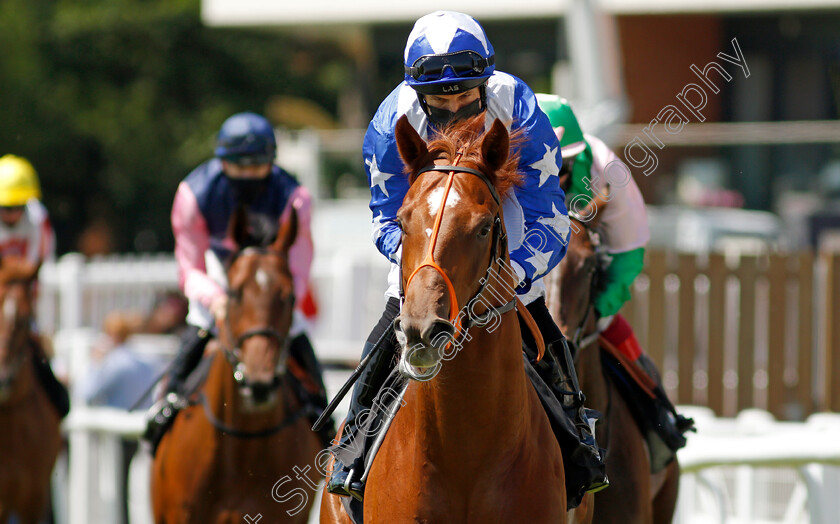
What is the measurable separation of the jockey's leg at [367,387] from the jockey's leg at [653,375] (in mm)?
1663

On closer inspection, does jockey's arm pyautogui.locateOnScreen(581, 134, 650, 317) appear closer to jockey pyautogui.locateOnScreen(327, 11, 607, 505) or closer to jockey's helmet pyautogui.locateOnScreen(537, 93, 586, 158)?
jockey's helmet pyautogui.locateOnScreen(537, 93, 586, 158)

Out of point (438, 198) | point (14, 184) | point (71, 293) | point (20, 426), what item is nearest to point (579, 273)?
point (438, 198)

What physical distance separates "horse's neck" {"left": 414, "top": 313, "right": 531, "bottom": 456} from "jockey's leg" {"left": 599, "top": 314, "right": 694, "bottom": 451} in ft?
6.15

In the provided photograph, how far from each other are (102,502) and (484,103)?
578 cm

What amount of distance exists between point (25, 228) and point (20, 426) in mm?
1673

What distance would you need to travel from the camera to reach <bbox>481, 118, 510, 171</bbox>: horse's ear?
10.8ft

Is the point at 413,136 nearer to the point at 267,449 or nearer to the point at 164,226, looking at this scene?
the point at 267,449

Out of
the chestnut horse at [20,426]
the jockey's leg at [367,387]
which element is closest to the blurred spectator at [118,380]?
the chestnut horse at [20,426]

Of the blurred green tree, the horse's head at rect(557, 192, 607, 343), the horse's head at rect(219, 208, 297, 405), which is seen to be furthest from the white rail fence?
the blurred green tree

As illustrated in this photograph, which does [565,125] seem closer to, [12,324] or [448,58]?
[448,58]

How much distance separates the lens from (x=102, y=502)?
8258mm

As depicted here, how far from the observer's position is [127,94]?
959 inches

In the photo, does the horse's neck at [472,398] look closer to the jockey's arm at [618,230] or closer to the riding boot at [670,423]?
the jockey's arm at [618,230]

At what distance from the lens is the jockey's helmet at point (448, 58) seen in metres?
3.58
